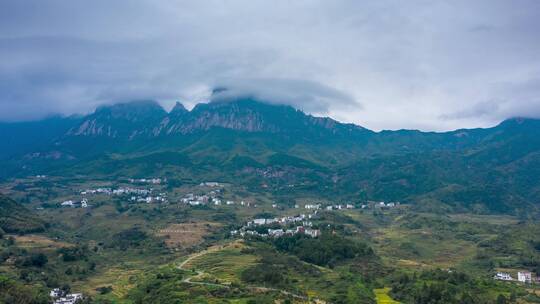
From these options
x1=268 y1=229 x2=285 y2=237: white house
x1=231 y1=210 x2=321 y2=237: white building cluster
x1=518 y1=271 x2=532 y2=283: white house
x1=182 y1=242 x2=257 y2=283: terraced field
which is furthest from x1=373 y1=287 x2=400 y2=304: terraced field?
x1=268 y1=229 x2=285 y2=237: white house

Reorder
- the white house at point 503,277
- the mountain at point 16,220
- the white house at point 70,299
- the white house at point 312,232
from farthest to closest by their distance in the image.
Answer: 1. the white house at point 312,232
2. the mountain at point 16,220
3. the white house at point 503,277
4. the white house at point 70,299

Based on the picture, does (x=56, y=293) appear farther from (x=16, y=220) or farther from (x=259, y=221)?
(x=259, y=221)

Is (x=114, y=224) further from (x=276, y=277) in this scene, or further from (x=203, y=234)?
(x=276, y=277)

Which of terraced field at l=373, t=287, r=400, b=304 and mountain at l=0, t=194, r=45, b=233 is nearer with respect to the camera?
terraced field at l=373, t=287, r=400, b=304

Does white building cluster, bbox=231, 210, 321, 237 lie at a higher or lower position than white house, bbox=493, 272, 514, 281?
higher

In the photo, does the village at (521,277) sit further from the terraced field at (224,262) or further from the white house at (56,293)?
the white house at (56,293)

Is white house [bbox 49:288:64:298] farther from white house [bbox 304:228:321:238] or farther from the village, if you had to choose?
the village

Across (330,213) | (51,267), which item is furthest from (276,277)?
(330,213)

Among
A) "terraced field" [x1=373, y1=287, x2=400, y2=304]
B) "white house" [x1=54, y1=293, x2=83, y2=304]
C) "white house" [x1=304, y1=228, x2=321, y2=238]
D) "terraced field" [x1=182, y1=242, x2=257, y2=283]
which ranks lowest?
"terraced field" [x1=373, y1=287, x2=400, y2=304]

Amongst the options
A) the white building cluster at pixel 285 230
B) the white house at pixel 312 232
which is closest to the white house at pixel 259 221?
the white building cluster at pixel 285 230
